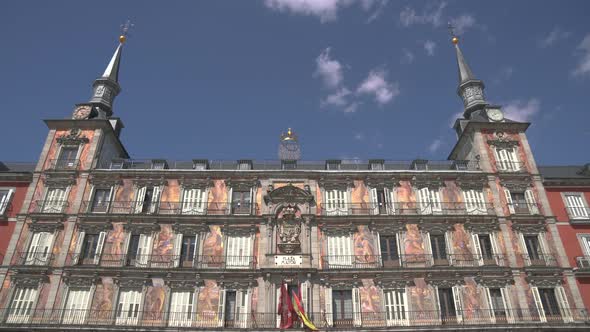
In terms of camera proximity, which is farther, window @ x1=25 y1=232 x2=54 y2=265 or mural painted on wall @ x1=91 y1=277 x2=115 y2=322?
window @ x1=25 y1=232 x2=54 y2=265

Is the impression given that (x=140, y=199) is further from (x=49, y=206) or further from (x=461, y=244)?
(x=461, y=244)

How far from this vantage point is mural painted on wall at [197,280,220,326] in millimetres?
29500

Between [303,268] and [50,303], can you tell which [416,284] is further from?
[50,303]

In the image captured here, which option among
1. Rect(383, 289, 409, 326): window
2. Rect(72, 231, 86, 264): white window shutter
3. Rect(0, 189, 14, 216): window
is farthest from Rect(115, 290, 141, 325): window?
Rect(383, 289, 409, 326): window

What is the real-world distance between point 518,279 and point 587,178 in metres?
11.2

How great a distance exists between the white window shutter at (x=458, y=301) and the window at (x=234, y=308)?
13.9 metres

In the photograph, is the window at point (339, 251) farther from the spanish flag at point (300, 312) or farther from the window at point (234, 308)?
the window at point (234, 308)

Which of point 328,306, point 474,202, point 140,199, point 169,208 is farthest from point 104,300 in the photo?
point 474,202

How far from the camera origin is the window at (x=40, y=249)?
3114 cm

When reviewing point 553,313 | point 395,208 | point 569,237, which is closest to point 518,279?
point 553,313

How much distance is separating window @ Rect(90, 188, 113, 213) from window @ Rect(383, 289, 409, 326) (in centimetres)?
2132

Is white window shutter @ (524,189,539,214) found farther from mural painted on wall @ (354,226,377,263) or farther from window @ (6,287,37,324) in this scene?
window @ (6,287,37,324)

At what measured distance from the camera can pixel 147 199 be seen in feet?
113

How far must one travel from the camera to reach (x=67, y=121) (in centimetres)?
3725
